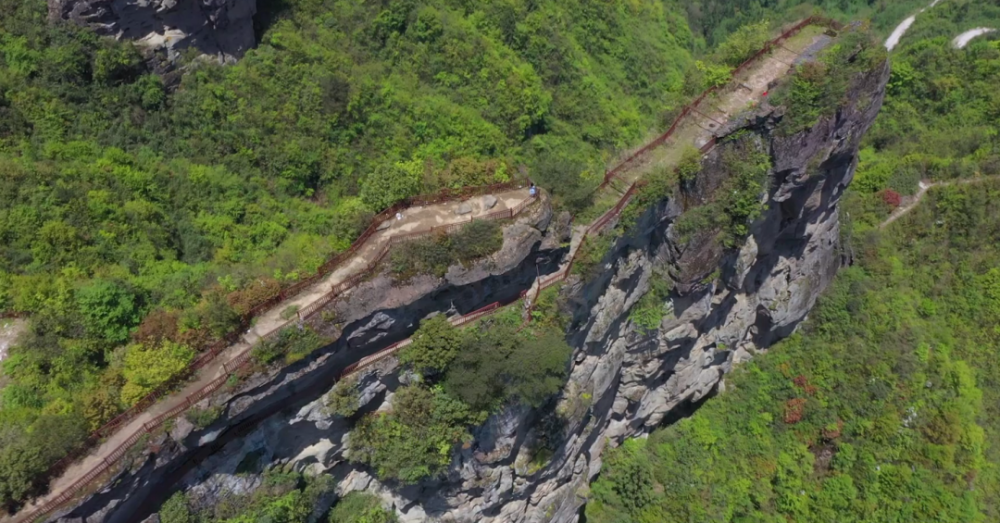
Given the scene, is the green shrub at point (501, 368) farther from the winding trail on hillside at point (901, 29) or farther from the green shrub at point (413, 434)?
the winding trail on hillside at point (901, 29)

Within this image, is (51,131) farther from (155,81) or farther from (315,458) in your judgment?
(315,458)

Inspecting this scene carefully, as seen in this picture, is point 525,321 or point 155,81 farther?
point 155,81

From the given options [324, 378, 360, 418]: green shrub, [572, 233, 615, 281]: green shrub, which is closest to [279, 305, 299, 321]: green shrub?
[324, 378, 360, 418]: green shrub

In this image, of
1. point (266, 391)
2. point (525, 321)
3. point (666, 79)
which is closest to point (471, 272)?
point (525, 321)

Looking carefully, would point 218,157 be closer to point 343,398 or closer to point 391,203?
point 391,203

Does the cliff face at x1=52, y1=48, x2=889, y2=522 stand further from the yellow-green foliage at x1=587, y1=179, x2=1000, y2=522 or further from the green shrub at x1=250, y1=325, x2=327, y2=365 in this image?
the yellow-green foliage at x1=587, y1=179, x2=1000, y2=522

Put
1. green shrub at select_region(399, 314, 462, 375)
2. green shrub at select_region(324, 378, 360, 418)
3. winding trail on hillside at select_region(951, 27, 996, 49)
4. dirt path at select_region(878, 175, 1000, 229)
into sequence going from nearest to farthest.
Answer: green shrub at select_region(324, 378, 360, 418)
green shrub at select_region(399, 314, 462, 375)
dirt path at select_region(878, 175, 1000, 229)
winding trail on hillside at select_region(951, 27, 996, 49)
